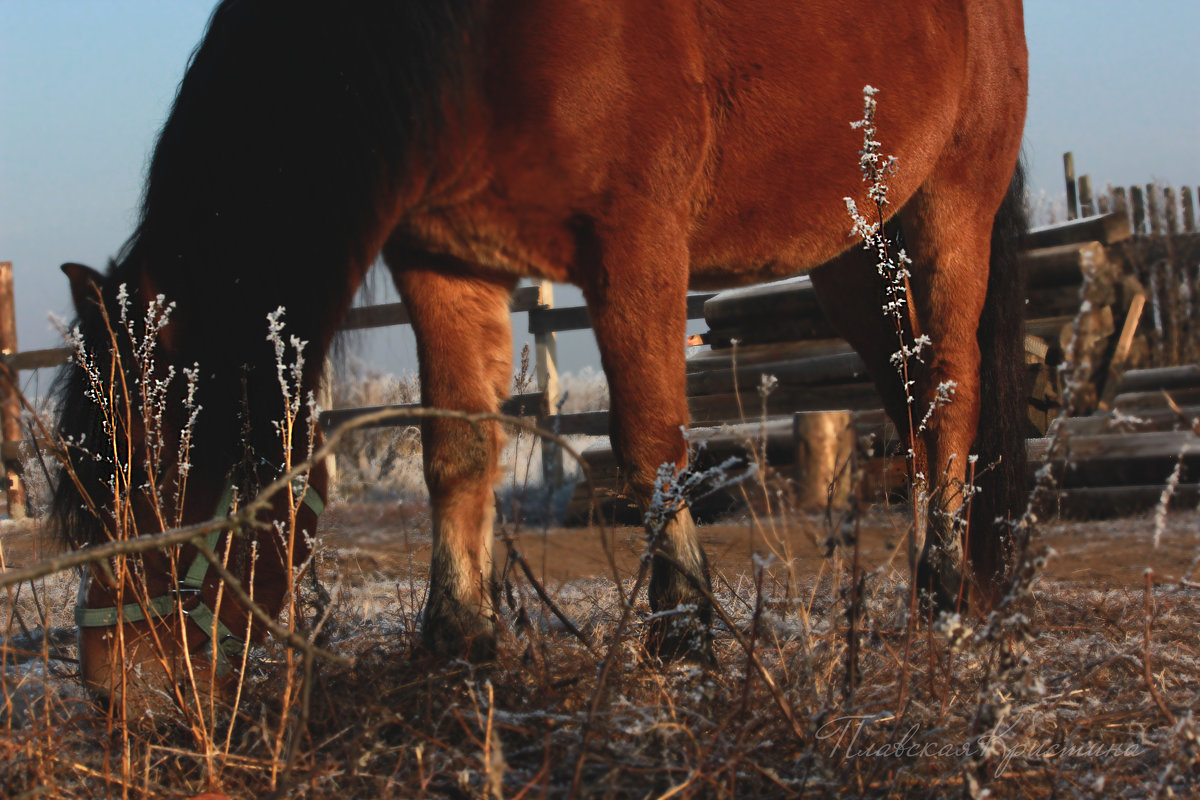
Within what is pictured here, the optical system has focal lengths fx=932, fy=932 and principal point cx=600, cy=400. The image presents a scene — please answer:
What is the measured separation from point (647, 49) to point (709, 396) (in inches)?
218

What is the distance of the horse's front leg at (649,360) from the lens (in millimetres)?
2418

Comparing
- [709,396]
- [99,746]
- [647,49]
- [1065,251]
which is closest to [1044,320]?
[1065,251]

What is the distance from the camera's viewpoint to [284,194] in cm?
204

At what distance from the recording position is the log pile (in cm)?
612

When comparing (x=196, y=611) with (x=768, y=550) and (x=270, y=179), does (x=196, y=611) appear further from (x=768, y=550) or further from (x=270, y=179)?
(x=768, y=550)

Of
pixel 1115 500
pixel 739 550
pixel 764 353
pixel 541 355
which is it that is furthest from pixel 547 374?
pixel 1115 500

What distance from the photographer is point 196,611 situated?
1843mm

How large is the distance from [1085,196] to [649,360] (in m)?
14.6

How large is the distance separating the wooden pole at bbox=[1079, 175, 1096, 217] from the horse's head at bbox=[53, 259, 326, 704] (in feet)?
50.1

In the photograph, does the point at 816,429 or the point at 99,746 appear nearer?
the point at 99,746

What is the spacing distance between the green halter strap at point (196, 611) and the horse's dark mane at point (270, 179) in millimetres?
154

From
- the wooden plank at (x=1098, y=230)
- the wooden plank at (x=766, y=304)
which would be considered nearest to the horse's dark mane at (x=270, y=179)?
the wooden plank at (x=766, y=304)

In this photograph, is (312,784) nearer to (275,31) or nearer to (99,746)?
(99,746)

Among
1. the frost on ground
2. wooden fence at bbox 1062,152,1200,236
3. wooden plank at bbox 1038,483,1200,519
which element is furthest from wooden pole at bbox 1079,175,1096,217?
the frost on ground
